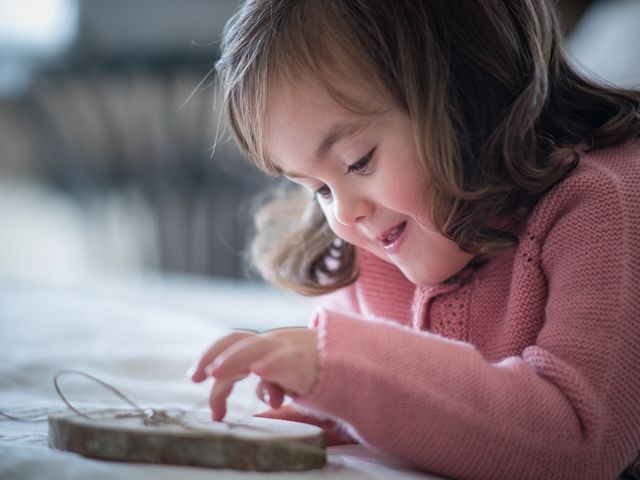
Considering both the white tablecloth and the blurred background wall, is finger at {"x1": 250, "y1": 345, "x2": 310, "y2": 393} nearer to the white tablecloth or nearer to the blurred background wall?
the white tablecloth

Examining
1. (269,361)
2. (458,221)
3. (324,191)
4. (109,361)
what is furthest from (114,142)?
(269,361)

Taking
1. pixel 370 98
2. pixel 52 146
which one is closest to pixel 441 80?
pixel 370 98

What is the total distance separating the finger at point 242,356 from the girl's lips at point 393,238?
244 millimetres

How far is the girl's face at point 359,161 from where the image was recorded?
0.69 meters

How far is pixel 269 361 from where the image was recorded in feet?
1.74

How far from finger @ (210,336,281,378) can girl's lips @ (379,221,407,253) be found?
0.24 meters

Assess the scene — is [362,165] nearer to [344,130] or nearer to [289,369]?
[344,130]

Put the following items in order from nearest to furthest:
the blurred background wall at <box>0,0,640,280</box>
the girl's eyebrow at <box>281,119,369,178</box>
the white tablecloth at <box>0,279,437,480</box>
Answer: the white tablecloth at <box>0,279,437,480</box> → the girl's eyebrow at <box>281,119,369,178</box> → the blurred background wall at <box>0,0,640,280</box>

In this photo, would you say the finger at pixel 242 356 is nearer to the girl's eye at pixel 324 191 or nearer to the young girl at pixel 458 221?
the young girl at pixel 458 221

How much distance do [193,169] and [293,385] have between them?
182 cm

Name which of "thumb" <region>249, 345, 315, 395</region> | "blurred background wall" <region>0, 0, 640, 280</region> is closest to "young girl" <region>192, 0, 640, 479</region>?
"thumb" <region>249, 345, 315, 395</region>

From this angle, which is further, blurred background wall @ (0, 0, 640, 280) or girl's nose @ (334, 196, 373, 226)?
blurred background wall @ (0, 0, 640, 280)

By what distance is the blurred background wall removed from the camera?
224cm

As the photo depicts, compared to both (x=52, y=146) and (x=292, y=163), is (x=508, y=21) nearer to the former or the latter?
(x=292, y=163)
